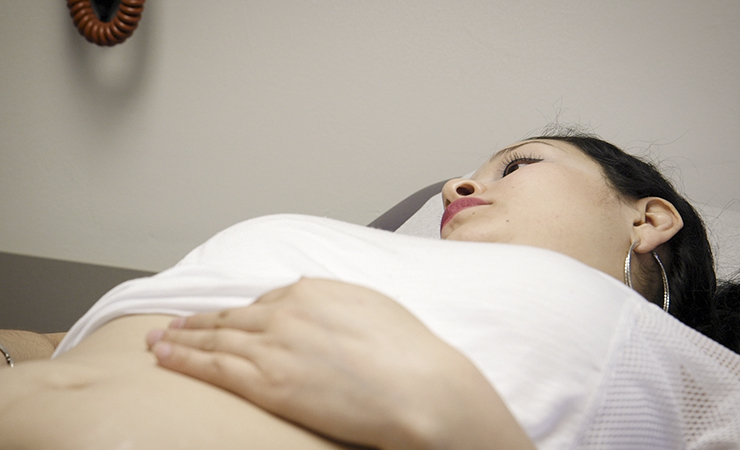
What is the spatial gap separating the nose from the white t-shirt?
0.29 metres

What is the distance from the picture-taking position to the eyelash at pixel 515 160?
97 centimetres

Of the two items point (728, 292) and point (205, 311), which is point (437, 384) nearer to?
point (205, 311)

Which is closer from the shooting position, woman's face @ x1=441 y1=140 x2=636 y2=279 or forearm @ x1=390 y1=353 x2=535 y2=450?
forearm @ x1=390 y1=353 x2=535 y2=450

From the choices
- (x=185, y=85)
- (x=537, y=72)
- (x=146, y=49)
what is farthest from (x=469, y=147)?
(x=146, y=49)

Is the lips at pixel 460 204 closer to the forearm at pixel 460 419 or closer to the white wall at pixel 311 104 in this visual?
the forearm at pixel 460 419

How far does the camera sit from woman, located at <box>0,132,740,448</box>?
427 mm

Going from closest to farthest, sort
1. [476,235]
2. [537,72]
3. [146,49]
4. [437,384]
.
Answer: [437,384]
[476,235]
[537,72]
[146,49]

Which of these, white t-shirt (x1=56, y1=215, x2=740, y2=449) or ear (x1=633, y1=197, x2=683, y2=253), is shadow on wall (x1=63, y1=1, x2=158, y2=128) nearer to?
white t-shirt (x1=56, y1=215, x2=740, y2=449)

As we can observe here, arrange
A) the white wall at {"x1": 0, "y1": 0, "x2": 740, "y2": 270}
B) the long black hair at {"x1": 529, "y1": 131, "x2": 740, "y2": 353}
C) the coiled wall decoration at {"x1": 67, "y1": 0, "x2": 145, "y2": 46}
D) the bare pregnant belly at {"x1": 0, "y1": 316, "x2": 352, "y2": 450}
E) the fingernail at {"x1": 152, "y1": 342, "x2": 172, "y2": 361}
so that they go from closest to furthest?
1. the bare pregnant belly at {"x1": 0, "y1": 316, "x2": 352, "y2": 450}
2. the fingernail at {"x1": 152, "y1": 342, "x2": 172, "y2": 361}
3. the long black hair at {"x1": 529, "y1": 131, "x2": 740, "y2": 353}
4. the white wall at {"x1": 0, "y1": 0, "x2": 740, "y2": 270}
5. the coiled wall decoration at {"x1": 67, "y1": 0, "x2": 145, "y2": 46}

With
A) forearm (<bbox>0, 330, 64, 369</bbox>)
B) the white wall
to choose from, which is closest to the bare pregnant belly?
forearm (<bbox>0, 330, 64, 369</bbox>)

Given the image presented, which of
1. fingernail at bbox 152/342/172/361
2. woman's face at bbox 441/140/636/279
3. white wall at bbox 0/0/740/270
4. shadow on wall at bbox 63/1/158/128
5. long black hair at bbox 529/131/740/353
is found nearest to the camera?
fingernail at bbox 152/342/172/361

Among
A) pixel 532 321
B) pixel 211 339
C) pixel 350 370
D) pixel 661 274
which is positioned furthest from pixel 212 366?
pixel 661 274

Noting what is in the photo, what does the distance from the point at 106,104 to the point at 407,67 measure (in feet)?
3.42

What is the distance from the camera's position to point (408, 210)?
1486mm
